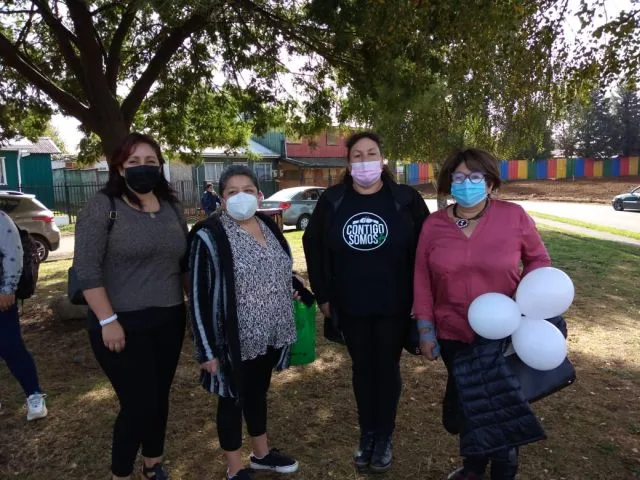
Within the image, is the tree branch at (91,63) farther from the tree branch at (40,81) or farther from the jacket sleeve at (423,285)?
the jacket sleeve at (423,285)

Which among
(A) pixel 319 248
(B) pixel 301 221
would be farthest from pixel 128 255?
(B) pixel 301 221

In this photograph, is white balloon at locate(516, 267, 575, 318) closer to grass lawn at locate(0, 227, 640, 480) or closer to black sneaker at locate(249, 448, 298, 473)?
grass lawn at locate(0, 227, 640, 480)

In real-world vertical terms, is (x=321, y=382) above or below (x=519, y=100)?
below

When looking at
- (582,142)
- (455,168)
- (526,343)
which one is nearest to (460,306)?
(526,343)

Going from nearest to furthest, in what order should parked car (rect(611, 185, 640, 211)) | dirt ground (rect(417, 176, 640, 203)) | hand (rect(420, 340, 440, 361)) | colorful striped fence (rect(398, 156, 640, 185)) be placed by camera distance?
hand (rect(420, 340, 440, 361)), parked car (rect(611, 185, 640, 211)), dirt ground (rect(417, 176, 640, 203)), colorful striped fence (rect(398, 156, 640, 185))

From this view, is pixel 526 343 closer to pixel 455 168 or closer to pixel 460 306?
pixel 460 306

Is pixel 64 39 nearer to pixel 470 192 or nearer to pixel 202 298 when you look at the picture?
pixel 202 298

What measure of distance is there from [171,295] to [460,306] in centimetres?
149

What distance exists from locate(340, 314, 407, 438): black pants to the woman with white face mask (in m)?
0.38

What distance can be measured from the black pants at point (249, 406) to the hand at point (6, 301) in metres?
1.62

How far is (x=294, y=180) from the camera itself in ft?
109

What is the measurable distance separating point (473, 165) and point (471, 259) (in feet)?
1.66

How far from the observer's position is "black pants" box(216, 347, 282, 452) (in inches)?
108

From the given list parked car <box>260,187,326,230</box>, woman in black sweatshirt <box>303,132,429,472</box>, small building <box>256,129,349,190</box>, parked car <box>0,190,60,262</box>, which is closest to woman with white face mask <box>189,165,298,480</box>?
woman in black sweatshirt <box>303,132,429,472</box>
